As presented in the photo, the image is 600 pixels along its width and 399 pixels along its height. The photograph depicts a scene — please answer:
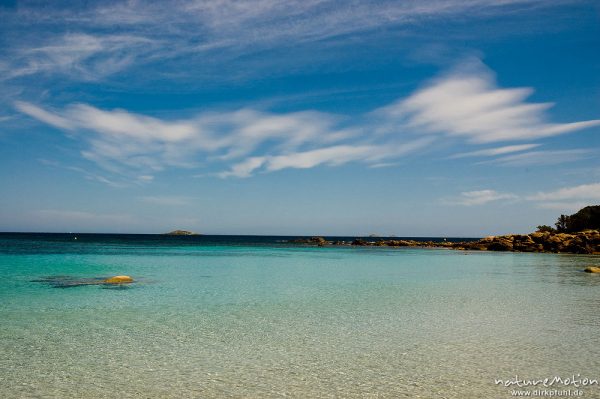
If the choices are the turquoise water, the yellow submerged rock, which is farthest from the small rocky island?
the yellow submerged rock

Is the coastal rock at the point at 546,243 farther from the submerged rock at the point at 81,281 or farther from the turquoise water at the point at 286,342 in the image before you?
the submerged rock at the point at 81,281

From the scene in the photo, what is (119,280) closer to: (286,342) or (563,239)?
(286,342)

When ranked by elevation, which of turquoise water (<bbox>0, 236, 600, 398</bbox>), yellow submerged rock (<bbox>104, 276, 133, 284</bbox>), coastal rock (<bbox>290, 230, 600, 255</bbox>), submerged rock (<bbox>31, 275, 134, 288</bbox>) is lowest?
turquoise water (<bbox>0, 236, 600, 398</bbox>)

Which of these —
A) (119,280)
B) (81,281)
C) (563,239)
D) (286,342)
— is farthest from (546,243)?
(286,342)

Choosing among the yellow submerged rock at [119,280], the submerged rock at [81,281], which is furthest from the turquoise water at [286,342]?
→ the yellow submerged rock at [119,280]

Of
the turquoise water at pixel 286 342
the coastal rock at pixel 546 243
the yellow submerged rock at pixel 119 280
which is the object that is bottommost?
the turquoise water at pixel 286 342

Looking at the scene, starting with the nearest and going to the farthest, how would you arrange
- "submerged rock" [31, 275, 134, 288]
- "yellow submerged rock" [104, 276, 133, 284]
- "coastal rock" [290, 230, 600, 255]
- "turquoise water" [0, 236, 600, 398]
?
"turquoise water" [0, 236, 600, 398] < "submerged rock" [31, 275, 134, 288] < "yellow submerged rock" [104, 276, 133, 284] < "coastal rock" [290, 230, 600, 255]

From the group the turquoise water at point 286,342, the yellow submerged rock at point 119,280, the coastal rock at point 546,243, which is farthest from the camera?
the coastal rock at point 546,243

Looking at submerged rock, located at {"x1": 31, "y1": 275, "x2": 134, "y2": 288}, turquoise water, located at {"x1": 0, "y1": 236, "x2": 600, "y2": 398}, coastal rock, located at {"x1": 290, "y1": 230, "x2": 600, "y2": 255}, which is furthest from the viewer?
coastal rock, located at {"x1": 290, "y1": 230, "x2": 600, "y2": 255}

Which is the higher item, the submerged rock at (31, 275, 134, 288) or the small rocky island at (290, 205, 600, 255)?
the small rocky island at (290, 205, 600, 255)

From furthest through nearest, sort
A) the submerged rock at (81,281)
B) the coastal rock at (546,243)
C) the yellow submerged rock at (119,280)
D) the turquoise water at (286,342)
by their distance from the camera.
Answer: the coastal rock at (546,243) → the yellow submerged rock at (119,280) → the submerged rock at (81,281) → the turquoise water at (286,342)

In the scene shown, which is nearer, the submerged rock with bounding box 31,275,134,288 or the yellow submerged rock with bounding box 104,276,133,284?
the submerged rock with bounding box 31,275,134,288

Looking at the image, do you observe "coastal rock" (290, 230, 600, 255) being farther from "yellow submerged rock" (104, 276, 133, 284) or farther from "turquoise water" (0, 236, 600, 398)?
"yellow submerged rock" (104, 276, 133, 284)

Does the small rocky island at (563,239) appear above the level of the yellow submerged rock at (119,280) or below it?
above
